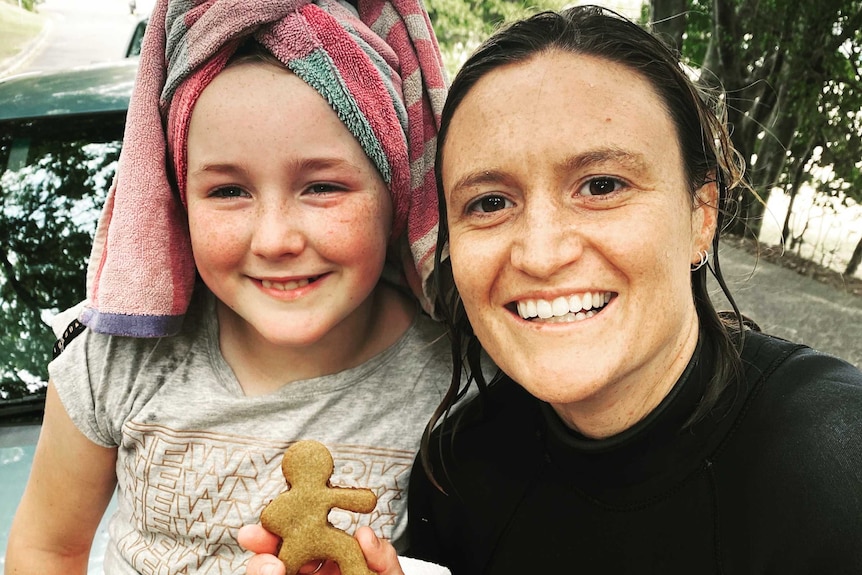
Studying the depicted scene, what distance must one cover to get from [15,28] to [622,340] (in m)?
27.3

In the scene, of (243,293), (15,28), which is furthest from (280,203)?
(15,28)

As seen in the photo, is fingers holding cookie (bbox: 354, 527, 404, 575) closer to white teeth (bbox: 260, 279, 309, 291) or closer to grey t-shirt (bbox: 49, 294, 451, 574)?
grey t-shirt (bbox: 49, 294, 451, 574)

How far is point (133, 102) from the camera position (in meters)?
1.71

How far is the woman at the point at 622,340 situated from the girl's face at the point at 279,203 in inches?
9.6

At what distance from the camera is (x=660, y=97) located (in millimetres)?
1459

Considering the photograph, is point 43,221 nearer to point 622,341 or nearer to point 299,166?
point 299,166

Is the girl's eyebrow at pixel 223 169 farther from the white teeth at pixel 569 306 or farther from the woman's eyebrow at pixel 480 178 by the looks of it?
the white teeth at pixel 569 306

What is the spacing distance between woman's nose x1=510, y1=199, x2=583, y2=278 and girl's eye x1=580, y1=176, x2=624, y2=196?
0.07 meters

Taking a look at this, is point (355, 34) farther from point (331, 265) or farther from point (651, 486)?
point (651, 486)

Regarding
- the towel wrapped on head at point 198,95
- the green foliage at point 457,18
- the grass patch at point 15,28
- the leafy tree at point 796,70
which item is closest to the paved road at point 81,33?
the grass patch at point 15,28

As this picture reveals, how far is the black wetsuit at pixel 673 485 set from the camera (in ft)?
4.06

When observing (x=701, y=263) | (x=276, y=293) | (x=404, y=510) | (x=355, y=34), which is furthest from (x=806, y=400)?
(x=355, y=34)

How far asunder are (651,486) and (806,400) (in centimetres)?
34

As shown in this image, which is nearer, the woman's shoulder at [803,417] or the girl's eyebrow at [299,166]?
the woman's shoulder at [803,417]
